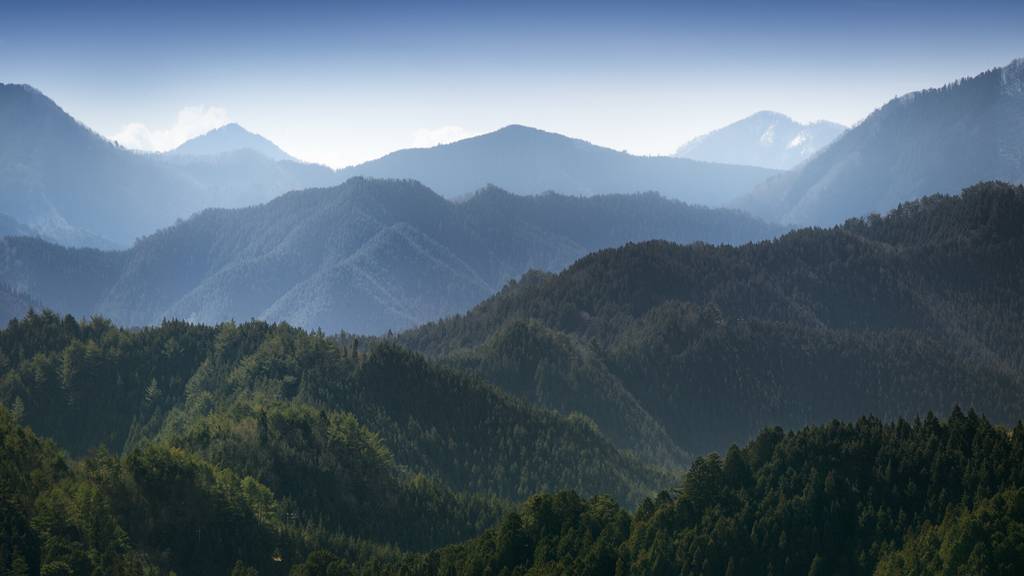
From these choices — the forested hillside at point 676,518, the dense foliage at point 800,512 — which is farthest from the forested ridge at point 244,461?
the dense foliage at point 800,512

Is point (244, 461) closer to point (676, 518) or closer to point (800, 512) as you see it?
point (676, 518)

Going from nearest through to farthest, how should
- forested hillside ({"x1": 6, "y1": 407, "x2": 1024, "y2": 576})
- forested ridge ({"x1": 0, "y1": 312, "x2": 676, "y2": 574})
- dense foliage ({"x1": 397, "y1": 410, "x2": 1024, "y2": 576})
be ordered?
1. forested hillside ({"x1": 6, "y1": 407, "x2": 1024, "y2": 576})
2. dense foliage ({"x1": 397, "y1": 410, "x2": 1024, "y2": 576})
3. forested ridge ({"x1": 0, "y1": 312, "x2": 676, "y2": 574})

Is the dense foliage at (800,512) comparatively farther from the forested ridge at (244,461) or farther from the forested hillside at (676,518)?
the forested ridge at (244,461)

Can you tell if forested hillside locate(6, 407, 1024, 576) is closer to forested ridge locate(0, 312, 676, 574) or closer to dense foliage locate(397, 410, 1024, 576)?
dense foliage locate(397, 410, 1024, 576)

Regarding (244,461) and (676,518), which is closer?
(676,518)

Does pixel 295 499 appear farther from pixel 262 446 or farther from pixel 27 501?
pixel 27 501

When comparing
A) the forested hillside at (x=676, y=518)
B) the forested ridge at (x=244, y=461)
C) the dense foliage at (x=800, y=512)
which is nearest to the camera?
the forested hillside at (x=676, y=518)

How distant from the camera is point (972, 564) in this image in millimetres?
73312

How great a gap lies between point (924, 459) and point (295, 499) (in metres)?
79.5

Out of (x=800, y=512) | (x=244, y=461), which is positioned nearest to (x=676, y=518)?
(x=800, y=512)

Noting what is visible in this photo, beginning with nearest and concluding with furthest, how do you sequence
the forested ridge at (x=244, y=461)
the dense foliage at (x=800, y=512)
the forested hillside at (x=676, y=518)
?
the forested hillside at (x=676, y=518)
the dense foliage at (x=800, y=512)
the forested ridge at (x=244, y=461)

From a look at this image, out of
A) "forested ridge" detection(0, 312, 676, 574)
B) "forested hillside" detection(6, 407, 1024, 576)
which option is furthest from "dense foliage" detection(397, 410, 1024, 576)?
"forested ridge" detection(0, 312, 676, 574)

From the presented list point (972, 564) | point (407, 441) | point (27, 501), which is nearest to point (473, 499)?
point (407, 441)

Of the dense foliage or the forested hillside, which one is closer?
the forested hillside
